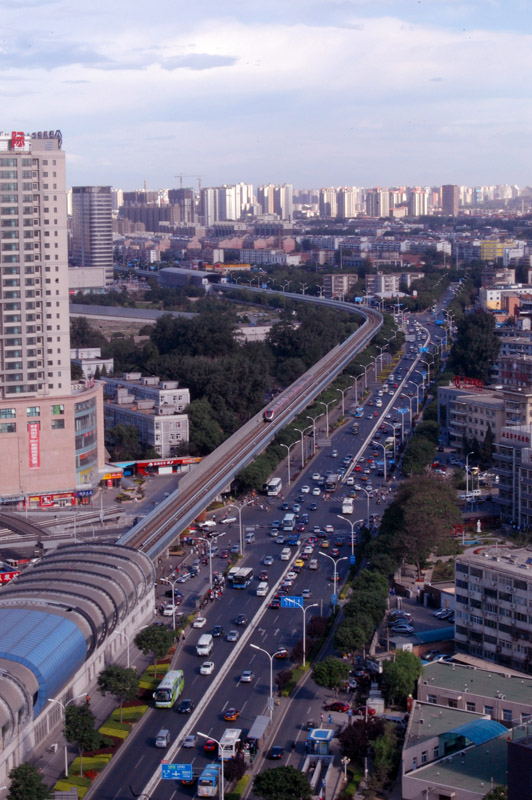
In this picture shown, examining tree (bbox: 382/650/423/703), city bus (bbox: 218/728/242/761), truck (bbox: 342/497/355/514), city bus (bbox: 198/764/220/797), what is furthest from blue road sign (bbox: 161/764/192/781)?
truck (bbox: 342/497/355/514)

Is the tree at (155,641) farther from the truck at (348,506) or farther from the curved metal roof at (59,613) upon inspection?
the truck at (348,506)

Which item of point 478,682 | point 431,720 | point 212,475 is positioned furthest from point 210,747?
point 212,475

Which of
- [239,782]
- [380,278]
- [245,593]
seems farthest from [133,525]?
[380,278]

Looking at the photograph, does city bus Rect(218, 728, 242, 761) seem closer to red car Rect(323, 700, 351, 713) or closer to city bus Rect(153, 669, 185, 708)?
city bus Rect(153, 669, 185, 708)

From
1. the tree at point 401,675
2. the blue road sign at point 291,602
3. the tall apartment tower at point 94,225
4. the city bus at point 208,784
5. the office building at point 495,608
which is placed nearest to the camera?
the city bus at point 208,784

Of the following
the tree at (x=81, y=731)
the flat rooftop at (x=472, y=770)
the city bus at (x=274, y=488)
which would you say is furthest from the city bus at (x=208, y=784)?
Result: the city bus at (x=274, y=488)

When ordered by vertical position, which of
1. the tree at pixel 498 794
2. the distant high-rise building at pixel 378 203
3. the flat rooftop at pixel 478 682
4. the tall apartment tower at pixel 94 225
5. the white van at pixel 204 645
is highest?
the distant high-rise building at pixel 378 203

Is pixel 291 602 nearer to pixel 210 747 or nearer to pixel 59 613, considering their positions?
pixel 59 613
